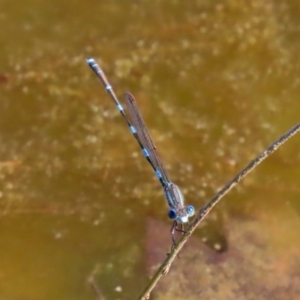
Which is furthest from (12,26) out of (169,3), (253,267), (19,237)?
(253,267)

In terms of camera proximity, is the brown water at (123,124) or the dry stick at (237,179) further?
the brown water at (123,124)

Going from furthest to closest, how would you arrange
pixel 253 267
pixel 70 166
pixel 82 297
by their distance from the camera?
pixel 70 166
pixel 253 267
pixel 82 297

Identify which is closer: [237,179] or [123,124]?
[237,179]

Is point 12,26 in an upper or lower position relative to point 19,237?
upper

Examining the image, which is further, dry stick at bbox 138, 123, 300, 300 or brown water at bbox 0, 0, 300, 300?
brown water at bbox 0, 0, 300, 300

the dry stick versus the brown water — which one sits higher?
the brown water

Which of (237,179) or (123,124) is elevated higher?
(123,124)

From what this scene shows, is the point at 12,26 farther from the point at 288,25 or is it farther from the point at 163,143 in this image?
the point at 288,25

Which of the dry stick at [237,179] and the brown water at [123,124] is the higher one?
the brown water at [123,124]
